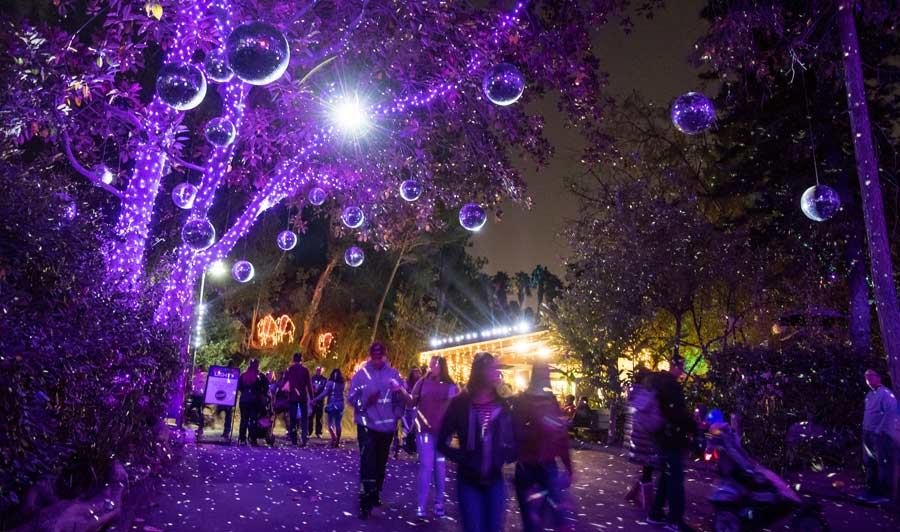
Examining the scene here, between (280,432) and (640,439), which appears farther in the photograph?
(280,432)

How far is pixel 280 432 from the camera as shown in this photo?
63.2ft

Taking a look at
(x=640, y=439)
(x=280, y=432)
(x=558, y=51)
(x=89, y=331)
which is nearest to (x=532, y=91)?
(x=558, y=51)

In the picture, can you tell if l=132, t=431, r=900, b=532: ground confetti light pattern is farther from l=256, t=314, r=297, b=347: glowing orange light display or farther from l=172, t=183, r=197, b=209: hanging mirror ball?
l=256, t=314, r=297, b=347: glowing orange light display

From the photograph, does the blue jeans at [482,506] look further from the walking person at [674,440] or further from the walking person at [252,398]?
the walking person at [252,398]

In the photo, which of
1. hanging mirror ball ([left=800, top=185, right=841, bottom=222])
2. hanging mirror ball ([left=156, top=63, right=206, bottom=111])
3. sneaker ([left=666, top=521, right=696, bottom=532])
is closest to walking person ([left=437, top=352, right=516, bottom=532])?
sneaker ([left=666, top=521, right=696, bottom=532])

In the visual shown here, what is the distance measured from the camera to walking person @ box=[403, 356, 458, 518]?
704 cm

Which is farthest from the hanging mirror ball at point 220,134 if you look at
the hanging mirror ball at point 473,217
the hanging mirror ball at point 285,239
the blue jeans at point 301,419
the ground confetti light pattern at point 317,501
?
the blue jeans at point 301,419

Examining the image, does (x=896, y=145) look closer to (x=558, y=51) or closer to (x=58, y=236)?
(x=558, y=51)

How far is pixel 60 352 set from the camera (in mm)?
4801

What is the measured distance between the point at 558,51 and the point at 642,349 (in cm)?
1193

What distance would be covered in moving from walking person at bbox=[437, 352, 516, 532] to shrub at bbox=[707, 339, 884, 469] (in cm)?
1020

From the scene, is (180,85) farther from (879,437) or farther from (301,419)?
(879,437)

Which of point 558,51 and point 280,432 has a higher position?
point 558,51

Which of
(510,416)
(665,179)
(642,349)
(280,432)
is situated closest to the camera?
(510,416)
